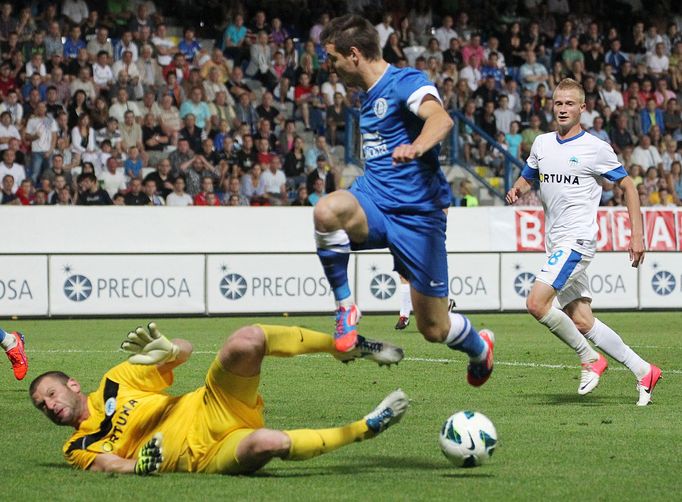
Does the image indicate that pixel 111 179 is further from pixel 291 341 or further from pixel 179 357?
pixel 291 341

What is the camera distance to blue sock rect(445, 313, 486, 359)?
768 centimetres

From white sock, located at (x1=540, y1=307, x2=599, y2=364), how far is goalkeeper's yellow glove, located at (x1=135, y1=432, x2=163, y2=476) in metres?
4.37

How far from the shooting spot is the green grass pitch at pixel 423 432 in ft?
20.3

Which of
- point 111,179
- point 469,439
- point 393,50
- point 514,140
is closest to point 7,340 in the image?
point 469,439

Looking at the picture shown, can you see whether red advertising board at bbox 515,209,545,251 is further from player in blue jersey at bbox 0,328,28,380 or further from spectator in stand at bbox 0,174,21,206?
player in blue jersey at bbox 0,328,28,380

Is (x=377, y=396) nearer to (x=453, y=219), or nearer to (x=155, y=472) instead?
(x=155, y=472)

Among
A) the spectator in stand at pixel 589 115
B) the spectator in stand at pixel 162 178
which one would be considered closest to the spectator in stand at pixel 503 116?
the spectator in stand at pixel 589 115

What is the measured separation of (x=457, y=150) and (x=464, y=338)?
1590 centimetres

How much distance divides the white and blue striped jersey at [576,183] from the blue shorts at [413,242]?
7.95 ft

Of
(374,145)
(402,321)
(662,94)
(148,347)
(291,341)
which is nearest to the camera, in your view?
(148,347)

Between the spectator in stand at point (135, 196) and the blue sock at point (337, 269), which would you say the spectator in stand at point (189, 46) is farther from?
the blue sock at point (337, 269)

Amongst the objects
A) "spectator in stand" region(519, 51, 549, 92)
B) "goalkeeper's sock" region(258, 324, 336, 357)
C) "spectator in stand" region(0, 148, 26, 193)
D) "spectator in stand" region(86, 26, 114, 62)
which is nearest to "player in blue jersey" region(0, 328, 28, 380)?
"goalkeeper's sock" region(258, 324, 336, 357)

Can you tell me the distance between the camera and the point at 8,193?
20391 mm

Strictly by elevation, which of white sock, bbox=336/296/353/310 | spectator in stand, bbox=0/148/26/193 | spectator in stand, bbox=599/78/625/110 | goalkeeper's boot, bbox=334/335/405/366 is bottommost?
goalkeeper's boot, bbox=334/335/405/366
